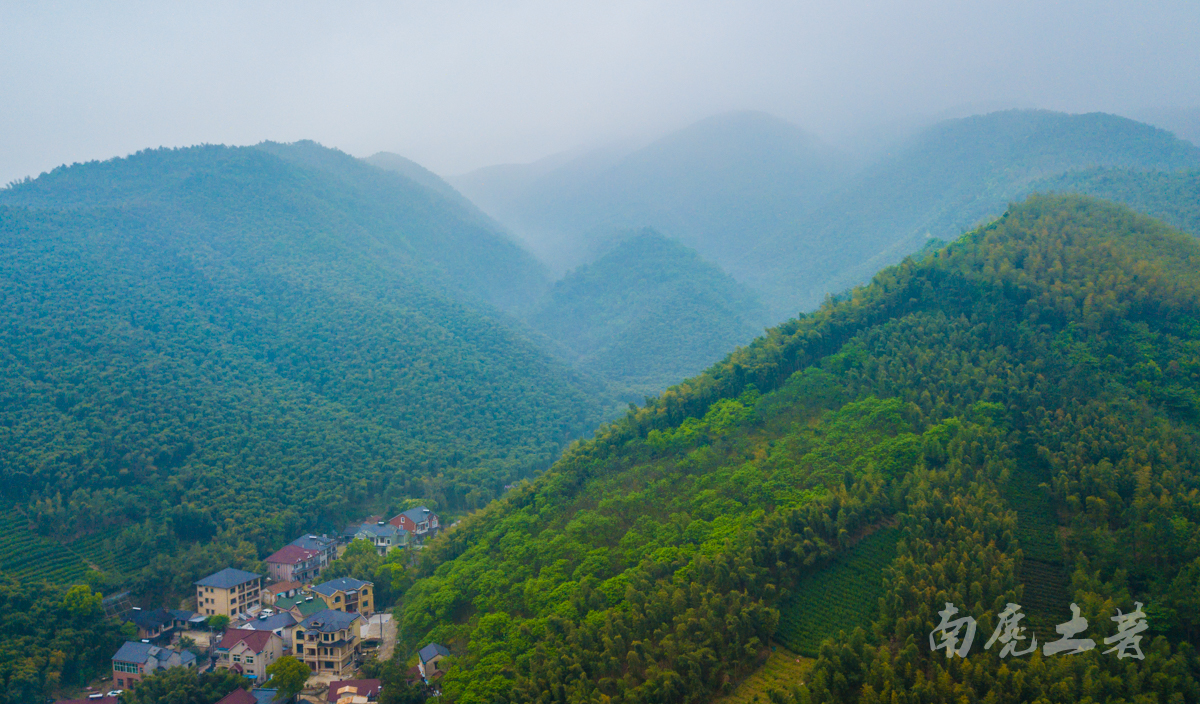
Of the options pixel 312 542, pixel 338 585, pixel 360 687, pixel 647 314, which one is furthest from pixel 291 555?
pixel 647 314

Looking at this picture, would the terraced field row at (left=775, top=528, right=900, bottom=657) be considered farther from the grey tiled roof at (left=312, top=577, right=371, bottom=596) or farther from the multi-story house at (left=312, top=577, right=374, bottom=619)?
the grey tiled roof at (left=312, top=577, right=371, bottom=596)

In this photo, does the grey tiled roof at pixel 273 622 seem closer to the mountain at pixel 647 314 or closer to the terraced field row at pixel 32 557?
the terraced field row at pixel 32 557

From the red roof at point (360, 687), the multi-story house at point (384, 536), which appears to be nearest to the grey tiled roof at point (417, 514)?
the multi-story house at point (384, 536)

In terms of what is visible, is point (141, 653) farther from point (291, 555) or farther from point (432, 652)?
point (432, 652)

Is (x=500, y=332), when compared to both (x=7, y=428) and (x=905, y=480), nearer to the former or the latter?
(x=7, y=428)

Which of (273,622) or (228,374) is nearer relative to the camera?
(273,622)

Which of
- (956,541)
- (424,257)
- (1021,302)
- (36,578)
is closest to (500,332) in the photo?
(424,257)
